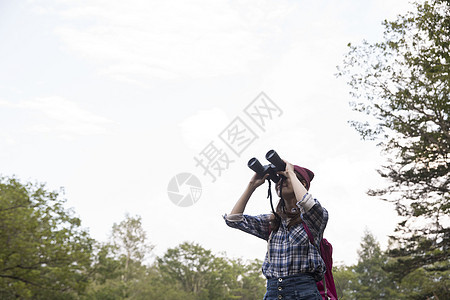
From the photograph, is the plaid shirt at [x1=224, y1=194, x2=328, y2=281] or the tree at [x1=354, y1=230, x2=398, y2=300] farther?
the tree at [x1=354, y1=230, x2=398, y2=300]

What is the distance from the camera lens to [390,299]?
3775cm

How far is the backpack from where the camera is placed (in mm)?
2092

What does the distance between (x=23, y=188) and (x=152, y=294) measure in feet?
53.3

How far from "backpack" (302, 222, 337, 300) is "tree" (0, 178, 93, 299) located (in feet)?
41.1

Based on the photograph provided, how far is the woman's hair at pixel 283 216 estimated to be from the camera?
86.6 inches

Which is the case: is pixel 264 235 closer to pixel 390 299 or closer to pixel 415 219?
pixel 415 219

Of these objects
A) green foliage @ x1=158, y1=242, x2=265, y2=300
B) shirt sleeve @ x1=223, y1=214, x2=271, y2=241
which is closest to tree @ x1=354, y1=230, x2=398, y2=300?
green foliage @ x1=158, y1=242, x2=265, y2=300

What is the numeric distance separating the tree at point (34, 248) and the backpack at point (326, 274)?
12536 mm

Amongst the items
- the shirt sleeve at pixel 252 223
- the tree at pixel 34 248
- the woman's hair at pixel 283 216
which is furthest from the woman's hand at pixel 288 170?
the tree at pixel 34 248

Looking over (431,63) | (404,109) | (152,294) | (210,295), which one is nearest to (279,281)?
(431,63)

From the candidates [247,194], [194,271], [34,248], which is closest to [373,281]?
[194,271]

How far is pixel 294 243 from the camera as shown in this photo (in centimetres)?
211

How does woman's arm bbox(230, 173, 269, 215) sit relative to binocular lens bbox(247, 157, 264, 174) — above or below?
below

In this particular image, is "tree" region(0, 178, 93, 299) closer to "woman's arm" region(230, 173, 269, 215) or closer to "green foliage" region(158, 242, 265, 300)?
"woman's arm" region(230, 173, 269, 215)
